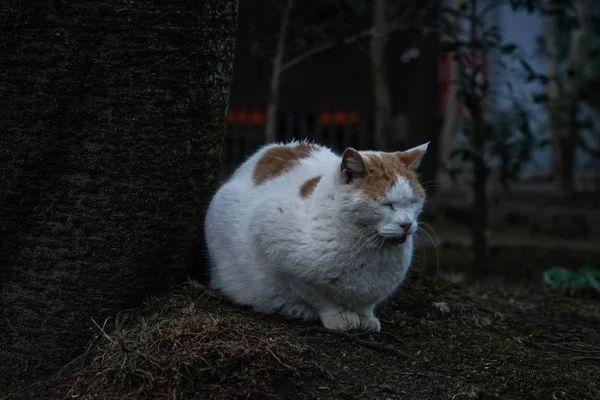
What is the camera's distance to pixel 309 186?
3.39 m

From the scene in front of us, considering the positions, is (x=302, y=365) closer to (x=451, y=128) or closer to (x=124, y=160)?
(x=124, y=160)

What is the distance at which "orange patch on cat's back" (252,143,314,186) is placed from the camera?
3666 millimetres

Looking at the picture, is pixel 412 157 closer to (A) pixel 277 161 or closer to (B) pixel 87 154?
(A) pixel 277 161

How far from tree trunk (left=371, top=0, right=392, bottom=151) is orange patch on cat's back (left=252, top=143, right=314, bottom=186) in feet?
8.35

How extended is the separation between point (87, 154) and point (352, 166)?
972 millimetres

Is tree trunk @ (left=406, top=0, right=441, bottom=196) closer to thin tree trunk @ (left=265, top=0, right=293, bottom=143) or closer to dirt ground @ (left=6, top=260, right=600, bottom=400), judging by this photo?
thin tree trunk @ (left=265, top=0, right=293, bottom=143)

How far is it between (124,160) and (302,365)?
100 centimetres

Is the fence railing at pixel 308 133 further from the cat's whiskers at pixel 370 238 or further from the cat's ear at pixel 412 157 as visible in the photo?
the cat's whiskers at pixel 370 238

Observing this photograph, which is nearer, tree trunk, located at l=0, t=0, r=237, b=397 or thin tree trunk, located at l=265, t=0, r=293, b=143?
tree trunk, located at l=0, t=0, r=237, b=397

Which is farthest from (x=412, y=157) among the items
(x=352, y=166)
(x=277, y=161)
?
(x=277, y=161)

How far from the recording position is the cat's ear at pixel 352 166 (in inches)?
121

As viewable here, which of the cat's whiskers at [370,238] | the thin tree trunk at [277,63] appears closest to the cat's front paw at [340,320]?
the cat's whiskers at [370,238]

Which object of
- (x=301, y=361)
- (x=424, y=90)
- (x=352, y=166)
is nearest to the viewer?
(x=301, y=361)

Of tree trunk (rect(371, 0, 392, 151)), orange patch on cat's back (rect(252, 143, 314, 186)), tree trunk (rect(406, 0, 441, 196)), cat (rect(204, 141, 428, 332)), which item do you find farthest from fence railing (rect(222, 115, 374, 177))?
cat (rect(204, 141, 428, 332))
